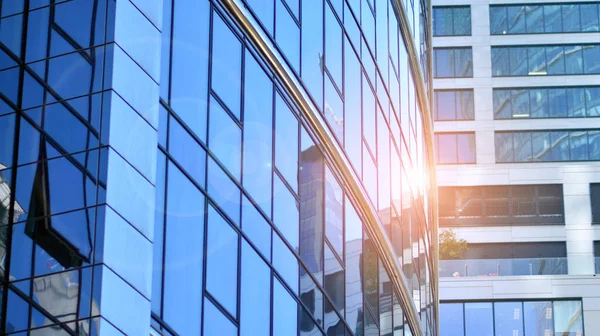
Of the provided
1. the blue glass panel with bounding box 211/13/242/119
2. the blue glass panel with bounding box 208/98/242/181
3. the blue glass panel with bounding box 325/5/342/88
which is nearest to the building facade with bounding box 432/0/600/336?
the blue glass panel with bounding box 325/5/342/88

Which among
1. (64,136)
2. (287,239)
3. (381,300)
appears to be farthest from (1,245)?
(381,300)

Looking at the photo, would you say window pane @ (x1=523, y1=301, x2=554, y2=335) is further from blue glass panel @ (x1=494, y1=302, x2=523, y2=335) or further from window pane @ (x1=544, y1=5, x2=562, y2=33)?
window pane @ (x1=544, y1=5, x2=562, y2=33)

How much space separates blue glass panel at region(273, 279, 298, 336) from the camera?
17.7 meters

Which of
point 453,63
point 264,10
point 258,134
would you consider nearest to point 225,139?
point 258,134

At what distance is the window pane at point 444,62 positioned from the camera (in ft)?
206

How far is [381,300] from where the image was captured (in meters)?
24.8

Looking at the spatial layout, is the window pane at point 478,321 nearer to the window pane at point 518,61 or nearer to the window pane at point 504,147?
the window pane at point 504,147

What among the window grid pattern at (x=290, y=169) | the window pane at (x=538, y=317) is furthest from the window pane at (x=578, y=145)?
the window grid pattern at (x=290, y=169)

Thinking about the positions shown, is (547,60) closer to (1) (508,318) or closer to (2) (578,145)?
(2) (578,145)

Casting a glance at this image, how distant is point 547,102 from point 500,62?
3.21 m

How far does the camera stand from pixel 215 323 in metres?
15.4

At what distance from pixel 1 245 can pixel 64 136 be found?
122 cm

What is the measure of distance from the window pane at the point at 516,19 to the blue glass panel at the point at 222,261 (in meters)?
49.8

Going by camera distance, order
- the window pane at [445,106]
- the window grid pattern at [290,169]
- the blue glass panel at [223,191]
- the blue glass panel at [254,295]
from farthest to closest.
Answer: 1. the window pane at [445,106]
2. the blue glass panel at [254,295]
3. the blue glass panel at [223,191]
4. the window grid pattern at [290,169]
